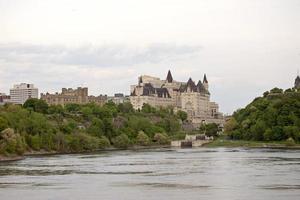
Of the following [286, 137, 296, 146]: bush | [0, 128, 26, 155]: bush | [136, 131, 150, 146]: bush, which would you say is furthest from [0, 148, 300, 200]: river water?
[136, 131, 150, 146]: bush

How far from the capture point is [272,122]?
A: 5049 inches

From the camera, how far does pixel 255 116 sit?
445 feet

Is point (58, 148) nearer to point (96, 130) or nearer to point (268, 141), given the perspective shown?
point (96, 130)

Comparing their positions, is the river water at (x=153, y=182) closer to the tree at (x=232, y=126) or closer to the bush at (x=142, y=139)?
the bush at (x=142, y=139)

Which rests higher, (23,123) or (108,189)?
(23,123)

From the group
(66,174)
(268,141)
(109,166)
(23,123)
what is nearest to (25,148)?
(23,123)

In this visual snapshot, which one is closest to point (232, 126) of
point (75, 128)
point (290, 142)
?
point (290, 142)

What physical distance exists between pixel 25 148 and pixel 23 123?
681 cm

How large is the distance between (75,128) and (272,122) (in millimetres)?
38596

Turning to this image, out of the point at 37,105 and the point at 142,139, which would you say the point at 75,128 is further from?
the point at 142,139

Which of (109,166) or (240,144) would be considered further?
(240,144)

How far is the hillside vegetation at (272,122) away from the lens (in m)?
125

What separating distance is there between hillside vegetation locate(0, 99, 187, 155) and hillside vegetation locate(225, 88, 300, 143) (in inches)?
834

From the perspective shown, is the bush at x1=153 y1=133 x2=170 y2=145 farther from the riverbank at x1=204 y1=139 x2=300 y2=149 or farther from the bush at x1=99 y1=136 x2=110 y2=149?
the bush at x1=99 y1=136 x2=110 y2=149
